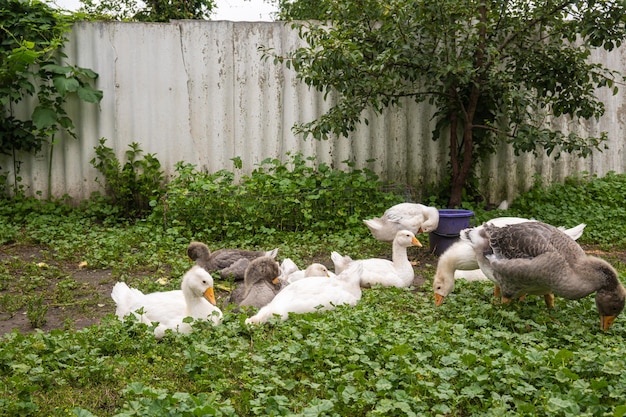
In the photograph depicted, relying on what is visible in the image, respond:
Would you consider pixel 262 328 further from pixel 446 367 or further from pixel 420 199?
pixel 420 199

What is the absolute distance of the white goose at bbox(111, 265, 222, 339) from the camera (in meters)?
4.81

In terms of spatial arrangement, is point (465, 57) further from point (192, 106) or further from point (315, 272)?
point (192, 106)

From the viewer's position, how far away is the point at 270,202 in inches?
334

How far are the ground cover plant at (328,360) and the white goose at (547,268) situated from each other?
20 centimetres

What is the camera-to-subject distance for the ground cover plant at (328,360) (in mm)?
3240

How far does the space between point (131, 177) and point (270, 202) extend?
2.25 meters

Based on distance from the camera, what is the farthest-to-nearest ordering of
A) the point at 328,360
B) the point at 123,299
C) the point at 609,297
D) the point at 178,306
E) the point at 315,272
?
the point at 315,272, the point at 123,299, the point at 178,306, the point at 609,297, the point at 328,360

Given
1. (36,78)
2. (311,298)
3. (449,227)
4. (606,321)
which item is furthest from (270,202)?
(606,321)

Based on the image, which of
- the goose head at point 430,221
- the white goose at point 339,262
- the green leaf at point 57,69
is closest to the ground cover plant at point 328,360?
the white goose at point 339,262

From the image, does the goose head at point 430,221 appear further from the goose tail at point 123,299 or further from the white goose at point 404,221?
the goose tail at point 123,299

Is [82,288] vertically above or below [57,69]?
below

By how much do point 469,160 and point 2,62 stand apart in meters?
6.57

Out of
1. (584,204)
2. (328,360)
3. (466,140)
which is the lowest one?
(328,360)

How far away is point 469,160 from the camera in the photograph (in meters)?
8.96
